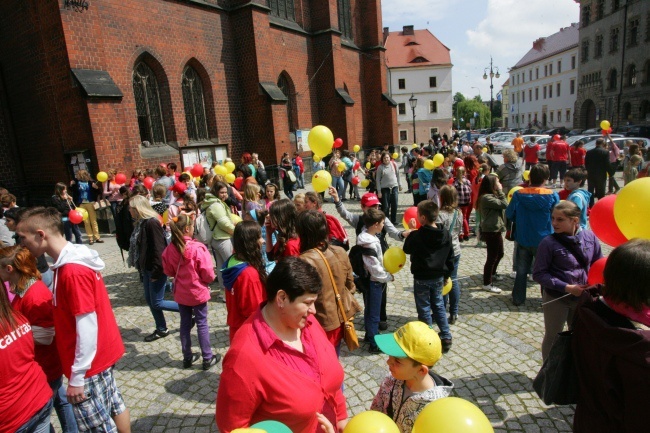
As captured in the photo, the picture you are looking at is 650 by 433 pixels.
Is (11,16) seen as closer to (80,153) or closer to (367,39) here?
(80,153)

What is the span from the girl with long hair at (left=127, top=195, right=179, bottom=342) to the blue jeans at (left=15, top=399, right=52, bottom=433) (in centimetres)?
213

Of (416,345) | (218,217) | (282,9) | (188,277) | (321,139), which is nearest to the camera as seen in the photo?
(416,345)

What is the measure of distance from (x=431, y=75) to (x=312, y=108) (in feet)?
113

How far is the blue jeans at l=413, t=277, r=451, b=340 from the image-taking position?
4.05 metres

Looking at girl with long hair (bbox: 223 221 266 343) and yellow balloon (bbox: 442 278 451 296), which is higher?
girl with long hair (bbox: 223 221 266 343)

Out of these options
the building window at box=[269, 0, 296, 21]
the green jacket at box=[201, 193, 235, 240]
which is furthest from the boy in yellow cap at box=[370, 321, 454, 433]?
the building window at box=[269, 0, 296, 21]

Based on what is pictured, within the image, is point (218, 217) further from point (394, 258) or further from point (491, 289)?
point (491, 289)

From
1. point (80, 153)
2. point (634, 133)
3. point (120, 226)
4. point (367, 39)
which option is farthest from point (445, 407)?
point (634, 133)

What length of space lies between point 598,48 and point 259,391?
52059 millimetres

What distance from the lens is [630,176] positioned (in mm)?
10078

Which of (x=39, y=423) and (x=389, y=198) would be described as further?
(x=389, y=198)

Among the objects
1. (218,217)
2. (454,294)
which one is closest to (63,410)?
(218,217)

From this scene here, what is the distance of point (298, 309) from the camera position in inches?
69.9

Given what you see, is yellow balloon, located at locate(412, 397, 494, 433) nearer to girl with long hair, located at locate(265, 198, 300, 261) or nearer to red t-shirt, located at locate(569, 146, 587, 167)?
girl with long hair, located at locate(265, 198, 300, 261)
